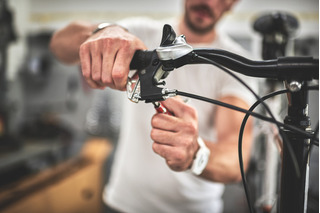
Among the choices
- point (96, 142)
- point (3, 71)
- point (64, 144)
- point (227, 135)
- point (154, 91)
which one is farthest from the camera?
point (64, 144)

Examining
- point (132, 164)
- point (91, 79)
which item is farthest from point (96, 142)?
point (91, 79)

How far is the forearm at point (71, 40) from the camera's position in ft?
2.47

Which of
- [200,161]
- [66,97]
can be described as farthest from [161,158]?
[66,97]

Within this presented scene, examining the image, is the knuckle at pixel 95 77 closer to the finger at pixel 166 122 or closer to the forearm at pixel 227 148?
the finger at pixel 166 122

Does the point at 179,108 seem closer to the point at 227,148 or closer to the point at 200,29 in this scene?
the point at 227,148

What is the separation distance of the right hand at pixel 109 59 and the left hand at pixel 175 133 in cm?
10

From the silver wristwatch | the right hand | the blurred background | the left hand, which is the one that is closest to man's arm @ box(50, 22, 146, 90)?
the right hand

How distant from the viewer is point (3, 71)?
2623 millimetres

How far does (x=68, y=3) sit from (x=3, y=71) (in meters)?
1.58

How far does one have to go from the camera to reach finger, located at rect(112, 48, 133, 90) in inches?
19.0

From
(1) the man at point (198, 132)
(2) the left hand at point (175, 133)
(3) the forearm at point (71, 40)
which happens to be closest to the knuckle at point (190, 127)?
(2) the left hand at point (175, 133)

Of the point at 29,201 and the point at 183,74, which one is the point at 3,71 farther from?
the point at 183,74

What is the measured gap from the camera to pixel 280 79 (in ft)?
1.25

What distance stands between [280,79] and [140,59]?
0.75 ft
